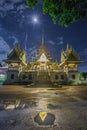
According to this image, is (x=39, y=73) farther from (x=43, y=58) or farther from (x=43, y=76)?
(x=43, y=58)

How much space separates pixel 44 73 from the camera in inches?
1228

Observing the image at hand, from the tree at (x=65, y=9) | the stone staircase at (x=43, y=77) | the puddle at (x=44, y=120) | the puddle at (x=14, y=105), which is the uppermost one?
the tree at (x=65, y=9)

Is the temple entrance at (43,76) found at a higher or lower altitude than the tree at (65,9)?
lower

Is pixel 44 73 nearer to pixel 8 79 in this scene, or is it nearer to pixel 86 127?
pixel 8 79

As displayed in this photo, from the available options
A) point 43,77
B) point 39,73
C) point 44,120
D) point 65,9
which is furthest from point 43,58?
point 44,120

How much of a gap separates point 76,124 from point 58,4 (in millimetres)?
5770

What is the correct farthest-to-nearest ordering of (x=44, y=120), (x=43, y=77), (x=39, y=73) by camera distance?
(x=39, y=73) < (x=43, y=77) < (x=44, y=120)

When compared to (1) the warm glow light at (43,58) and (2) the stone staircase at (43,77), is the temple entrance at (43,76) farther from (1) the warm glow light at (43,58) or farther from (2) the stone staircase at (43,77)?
(1) the warm glow light at (43,58)

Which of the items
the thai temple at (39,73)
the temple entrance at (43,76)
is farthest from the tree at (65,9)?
the thai temple at (39,73)

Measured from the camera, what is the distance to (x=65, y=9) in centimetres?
682

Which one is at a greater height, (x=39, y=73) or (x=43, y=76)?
(x=39, y=73)

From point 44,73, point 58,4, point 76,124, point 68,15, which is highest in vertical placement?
point 58,4

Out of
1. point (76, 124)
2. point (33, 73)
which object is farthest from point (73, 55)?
point (76, 124)

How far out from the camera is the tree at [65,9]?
6.61 m
